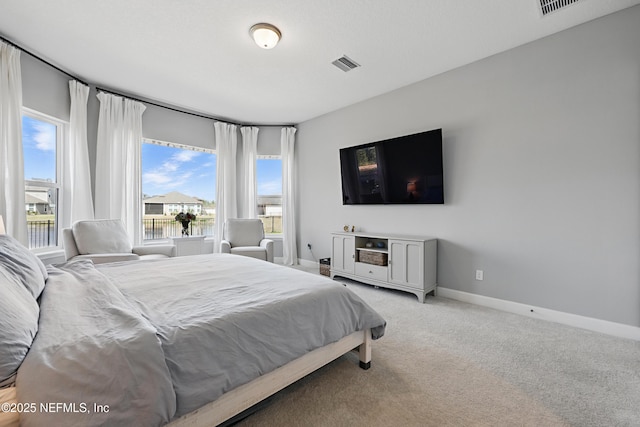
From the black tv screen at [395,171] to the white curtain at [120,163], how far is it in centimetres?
314

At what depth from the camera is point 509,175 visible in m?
2.94

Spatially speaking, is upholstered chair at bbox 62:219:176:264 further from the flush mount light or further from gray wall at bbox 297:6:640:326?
gray wall at bbox 297:6:640:326

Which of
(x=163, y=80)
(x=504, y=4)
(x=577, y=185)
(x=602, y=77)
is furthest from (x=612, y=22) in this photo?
(x=163, y=80)

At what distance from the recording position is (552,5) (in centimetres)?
228

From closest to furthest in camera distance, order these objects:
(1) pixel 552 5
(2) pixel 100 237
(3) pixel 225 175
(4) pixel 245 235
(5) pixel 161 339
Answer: (5) pixel 161 339
(1) pixel 552 5
(2) pixel 100 237
(4) pixel 245 235
(3) pixel 225 175

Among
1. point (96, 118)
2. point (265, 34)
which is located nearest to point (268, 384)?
point (265, 34)

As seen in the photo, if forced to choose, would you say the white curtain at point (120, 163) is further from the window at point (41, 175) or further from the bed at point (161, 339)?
the bed at point (161, 339)

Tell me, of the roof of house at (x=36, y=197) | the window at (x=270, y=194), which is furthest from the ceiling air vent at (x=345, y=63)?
the roof of house at (x=36, y=197)

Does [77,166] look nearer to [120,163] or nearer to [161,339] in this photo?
[120,163]

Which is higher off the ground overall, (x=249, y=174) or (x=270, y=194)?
(x=249, y=174)

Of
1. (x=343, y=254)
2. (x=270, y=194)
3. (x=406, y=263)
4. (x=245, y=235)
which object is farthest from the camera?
(x=270, y=194)

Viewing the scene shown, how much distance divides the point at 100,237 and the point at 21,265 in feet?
6.81

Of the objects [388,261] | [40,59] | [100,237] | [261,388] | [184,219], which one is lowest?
[261,388]

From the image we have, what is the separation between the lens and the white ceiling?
2295mm
